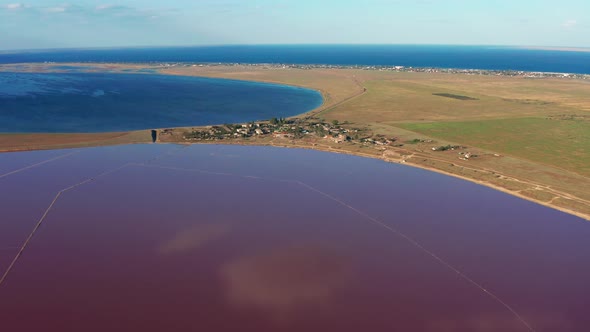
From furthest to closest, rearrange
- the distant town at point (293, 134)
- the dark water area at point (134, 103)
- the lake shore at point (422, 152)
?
the dark water area at point (134, 103)
the distant town at point (293, 134)
the lake shore at point (422, 152)

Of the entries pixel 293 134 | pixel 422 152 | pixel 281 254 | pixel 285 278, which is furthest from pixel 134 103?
pixel 285 278

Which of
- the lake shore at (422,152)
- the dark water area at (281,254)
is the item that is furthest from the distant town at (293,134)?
the dark water area at (281,254)

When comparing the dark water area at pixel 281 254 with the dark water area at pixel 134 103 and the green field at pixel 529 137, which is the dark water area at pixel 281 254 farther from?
the dark water area at pixel 134 103

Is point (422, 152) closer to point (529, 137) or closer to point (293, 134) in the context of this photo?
point (293, 134)

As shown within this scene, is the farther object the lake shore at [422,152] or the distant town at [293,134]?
the distant town at [293,134]

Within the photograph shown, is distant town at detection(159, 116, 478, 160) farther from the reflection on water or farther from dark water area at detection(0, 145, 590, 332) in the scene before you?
the reflection on water

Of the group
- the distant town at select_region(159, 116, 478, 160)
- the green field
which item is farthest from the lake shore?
the green field

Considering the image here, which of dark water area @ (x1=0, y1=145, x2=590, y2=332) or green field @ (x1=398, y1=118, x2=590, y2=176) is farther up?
green field @ (x1=398, y1=118, x2=590, y2=176)
